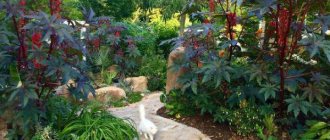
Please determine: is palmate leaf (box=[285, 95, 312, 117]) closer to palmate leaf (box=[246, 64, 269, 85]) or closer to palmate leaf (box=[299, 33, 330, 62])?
palmate leaf (box=[246, 64, 269, 85])

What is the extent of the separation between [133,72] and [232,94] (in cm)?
477

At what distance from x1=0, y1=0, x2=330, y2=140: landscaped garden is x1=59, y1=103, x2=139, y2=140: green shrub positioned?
11 mm

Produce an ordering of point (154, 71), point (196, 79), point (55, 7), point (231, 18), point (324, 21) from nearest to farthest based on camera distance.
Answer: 1. point (55, 7)
2. point (324, 21)
3. point (231, 18)
4. point (196, 79)
5. point (154, 71)

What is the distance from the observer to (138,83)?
352 inches

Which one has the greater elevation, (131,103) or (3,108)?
(3,108)

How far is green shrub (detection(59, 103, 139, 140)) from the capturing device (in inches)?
173

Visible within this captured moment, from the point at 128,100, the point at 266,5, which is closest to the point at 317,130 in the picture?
the point at 266,5

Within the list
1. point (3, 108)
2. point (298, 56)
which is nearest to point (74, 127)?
point (3, 108)

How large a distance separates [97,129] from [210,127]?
4.67 ft

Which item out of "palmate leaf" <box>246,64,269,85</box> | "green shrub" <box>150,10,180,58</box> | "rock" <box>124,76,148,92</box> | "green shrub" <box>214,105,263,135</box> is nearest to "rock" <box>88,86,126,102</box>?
"rock" <box>124,76,148,92</box>

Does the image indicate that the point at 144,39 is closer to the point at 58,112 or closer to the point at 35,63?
the point at 58,112

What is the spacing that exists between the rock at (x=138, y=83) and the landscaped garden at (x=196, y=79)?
2665 mm

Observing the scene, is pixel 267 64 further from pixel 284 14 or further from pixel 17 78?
pixel 17 78

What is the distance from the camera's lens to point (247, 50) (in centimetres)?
520
